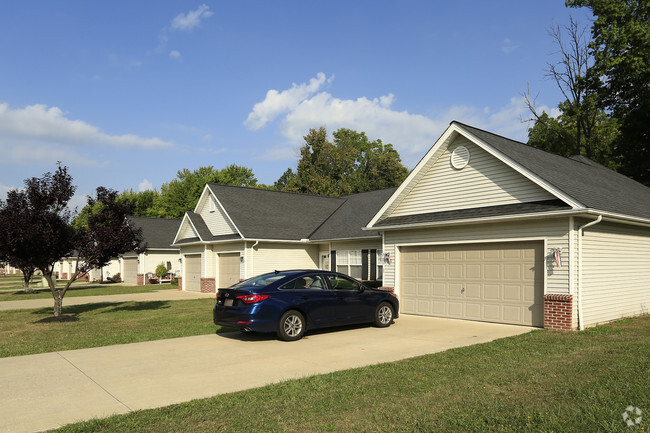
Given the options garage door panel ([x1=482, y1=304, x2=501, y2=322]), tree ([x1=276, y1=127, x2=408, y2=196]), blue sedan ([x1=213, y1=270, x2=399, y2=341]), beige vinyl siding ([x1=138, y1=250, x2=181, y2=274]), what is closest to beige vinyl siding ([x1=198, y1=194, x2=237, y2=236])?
beige vinyl siding ([x1=138, y1=250, x2=181, y2=274])

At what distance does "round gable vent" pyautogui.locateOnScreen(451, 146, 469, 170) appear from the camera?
Result: 47.8 ft

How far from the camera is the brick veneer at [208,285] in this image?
1035 inches

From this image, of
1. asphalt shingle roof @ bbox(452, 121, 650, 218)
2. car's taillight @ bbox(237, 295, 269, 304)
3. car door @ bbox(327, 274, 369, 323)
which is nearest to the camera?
car's taillight @ bbox(237, 295, 269, 304)

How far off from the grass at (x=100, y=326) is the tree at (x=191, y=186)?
42012 mm

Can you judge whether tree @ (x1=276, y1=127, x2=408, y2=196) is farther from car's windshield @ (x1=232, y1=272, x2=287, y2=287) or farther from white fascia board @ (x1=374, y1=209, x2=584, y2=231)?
car's windshield @ (x1=232, y1=272, x2=287, y2=287)

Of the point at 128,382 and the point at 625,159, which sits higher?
the point at 625,159

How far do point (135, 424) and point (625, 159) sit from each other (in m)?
32.2

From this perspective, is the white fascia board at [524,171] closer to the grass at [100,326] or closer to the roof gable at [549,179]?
the roof gable at [549,179]

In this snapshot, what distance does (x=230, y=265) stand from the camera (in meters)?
25.3

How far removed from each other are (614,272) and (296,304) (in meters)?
8.73

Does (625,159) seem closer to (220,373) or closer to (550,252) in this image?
(550,252)

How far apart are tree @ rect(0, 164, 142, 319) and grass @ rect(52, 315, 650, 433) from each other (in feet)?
38.1

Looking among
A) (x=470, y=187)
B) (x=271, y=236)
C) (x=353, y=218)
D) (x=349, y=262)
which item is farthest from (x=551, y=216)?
(x=271, y=236)

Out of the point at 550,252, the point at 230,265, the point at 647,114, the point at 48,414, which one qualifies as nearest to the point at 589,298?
the point at 550,252
